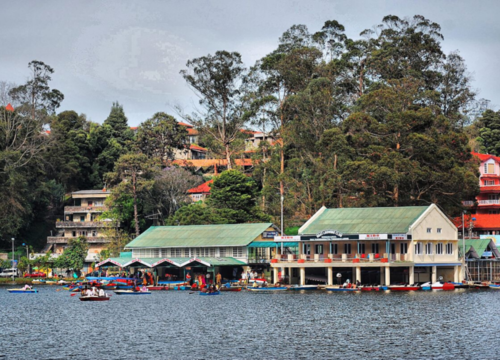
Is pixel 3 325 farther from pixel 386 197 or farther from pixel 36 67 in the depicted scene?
pixel 36 67

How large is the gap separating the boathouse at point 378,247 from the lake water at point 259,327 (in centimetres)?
660

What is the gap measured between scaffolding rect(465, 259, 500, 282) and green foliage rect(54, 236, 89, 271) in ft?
190

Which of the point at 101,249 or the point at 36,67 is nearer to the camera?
the point at 101,249

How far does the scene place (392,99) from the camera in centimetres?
10206

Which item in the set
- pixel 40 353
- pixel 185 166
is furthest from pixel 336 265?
pixel 185 166

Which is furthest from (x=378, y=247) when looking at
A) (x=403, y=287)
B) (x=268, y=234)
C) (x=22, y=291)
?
(x=22, y=291)

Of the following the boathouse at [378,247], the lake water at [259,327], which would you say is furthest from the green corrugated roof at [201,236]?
the lake water at [259,327]

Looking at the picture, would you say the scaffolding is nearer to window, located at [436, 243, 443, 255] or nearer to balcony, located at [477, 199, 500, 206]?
window, located at [436, 243, 443, 255]

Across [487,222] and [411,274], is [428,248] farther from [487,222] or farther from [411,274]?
[487,222]

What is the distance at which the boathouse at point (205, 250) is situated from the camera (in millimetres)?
96688

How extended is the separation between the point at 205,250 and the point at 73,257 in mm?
29944

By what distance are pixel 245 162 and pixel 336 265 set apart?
2398 inches

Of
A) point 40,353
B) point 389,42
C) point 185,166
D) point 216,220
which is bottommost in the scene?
point 40,353

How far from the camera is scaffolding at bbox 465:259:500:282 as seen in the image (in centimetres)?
9462
